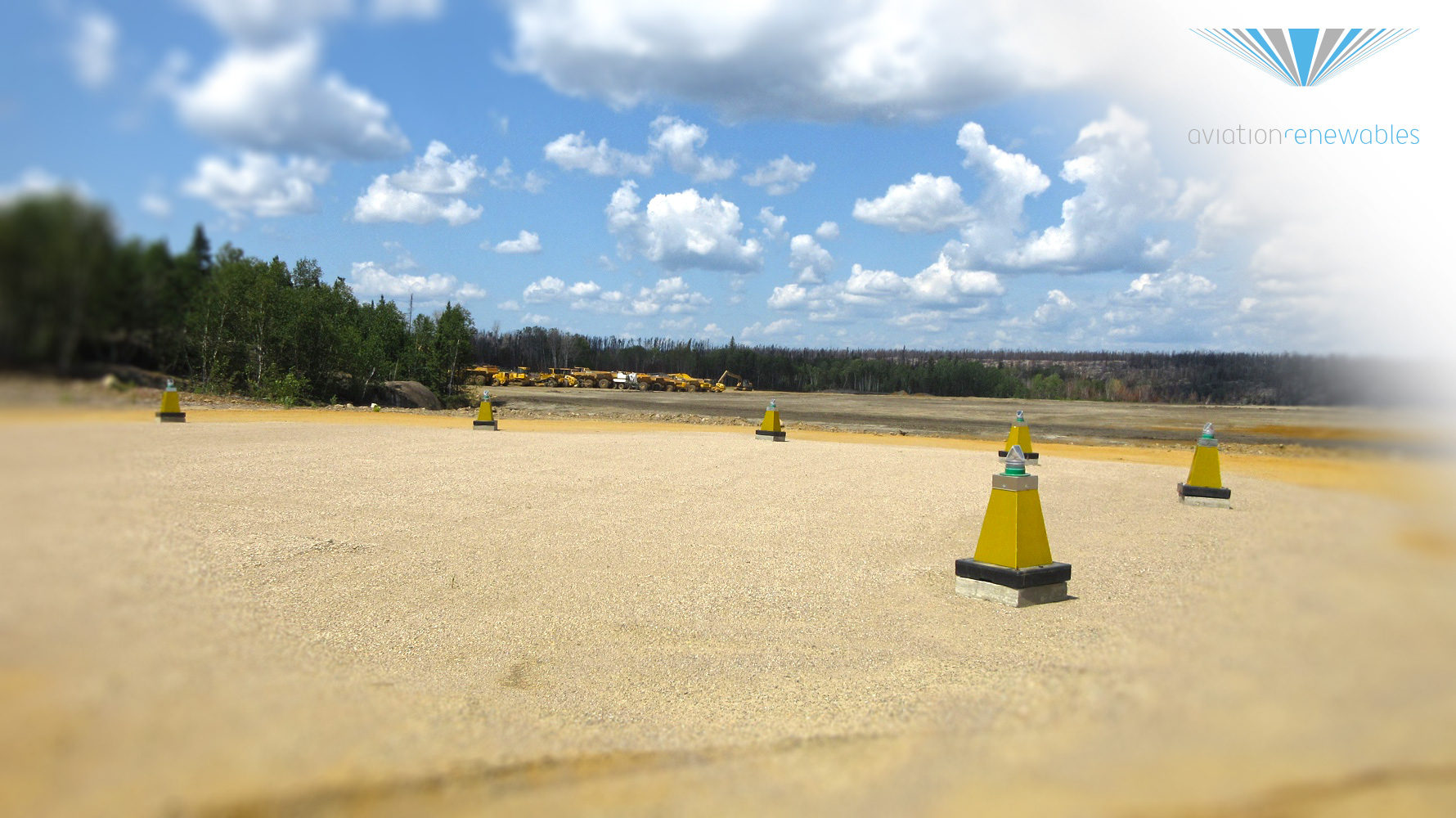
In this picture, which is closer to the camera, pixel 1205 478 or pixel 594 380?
pixel 1205 478

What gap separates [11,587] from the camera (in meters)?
2.07

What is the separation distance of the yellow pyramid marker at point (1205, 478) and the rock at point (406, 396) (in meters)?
24.0

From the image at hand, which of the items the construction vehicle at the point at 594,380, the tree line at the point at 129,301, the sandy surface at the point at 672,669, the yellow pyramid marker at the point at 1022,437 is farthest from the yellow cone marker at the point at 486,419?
the construction vehicle at the point at 594,380

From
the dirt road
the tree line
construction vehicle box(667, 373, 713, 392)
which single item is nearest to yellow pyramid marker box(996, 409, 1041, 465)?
the dirt road

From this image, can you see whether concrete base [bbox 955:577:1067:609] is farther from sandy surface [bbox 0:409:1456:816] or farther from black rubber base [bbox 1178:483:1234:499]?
black rubber base [bbox 1178:483:1234:499]

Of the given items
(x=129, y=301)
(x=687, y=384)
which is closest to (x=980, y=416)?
(x=687, y=384)

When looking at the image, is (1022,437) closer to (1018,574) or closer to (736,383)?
(1018,574)

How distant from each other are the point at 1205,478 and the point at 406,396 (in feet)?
83.5

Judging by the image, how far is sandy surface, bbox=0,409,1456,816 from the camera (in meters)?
2.23

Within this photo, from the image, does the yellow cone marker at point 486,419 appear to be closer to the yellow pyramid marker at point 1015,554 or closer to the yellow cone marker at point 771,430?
the yellow cone marker at point 771,430

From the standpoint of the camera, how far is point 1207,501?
9.87m

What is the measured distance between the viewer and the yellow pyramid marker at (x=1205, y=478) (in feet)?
32.3

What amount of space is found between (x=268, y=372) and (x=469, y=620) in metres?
2.55

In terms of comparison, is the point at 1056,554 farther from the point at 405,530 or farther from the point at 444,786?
the point at 444,786
